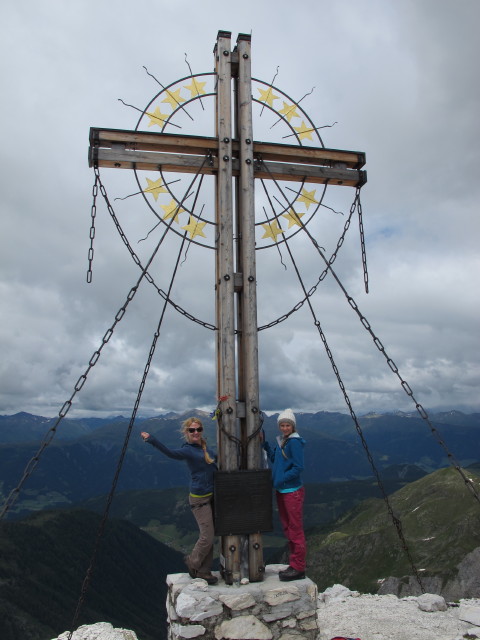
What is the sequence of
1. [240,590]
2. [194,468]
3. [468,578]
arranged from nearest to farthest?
[240,590] < [194,468] < [468,578]

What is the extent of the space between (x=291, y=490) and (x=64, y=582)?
181 m

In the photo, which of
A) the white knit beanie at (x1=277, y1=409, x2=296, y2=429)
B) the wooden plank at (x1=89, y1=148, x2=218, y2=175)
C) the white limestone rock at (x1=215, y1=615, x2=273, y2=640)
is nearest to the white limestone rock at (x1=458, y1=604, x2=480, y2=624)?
the white limestone rock at (x1=215, y1=615, x2=273, y2=640)

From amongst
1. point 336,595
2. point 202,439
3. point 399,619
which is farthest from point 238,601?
point 336,595

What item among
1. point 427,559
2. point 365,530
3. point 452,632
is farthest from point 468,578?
→ point 452,632

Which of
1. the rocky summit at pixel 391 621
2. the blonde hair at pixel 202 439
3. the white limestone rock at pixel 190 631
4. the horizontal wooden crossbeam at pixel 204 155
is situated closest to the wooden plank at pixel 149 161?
the horizontal wooden crossbeam at pixel 204 155

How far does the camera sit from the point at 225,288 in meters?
8.35

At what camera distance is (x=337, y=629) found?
28.0 feet

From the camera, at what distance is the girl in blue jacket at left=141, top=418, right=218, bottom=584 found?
24.9ft

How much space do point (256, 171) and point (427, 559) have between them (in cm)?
11962

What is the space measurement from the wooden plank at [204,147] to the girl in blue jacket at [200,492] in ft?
15.6

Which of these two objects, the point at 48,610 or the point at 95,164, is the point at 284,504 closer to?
the point at 95,164

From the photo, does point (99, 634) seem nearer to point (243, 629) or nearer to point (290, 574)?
point (243, 629)

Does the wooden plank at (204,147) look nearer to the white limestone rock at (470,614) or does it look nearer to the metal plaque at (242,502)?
the metal plaque at (242,502)

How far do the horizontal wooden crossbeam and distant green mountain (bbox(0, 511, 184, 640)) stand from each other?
13726cm
